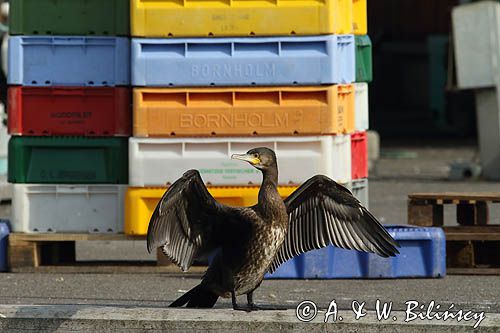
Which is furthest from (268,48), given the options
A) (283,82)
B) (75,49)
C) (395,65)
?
(395,65)

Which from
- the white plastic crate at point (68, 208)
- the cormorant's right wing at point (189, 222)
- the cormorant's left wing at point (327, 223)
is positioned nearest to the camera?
the cormorant's right wing at point (189, 222)

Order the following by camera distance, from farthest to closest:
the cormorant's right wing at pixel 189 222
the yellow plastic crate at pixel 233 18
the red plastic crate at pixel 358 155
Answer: the red plastic crate at pixel 358 155
the yellow plastic crate at pixel 233 18
the cormorant's right wing at pixel 189 222

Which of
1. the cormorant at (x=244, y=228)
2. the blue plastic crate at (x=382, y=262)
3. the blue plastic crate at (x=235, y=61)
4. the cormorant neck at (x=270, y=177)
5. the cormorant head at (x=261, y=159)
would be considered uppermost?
the blue plastic crate at (x=235, y=61)

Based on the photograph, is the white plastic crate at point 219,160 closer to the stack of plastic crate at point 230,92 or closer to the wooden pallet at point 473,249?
the stack of plastic crate at point 230,92

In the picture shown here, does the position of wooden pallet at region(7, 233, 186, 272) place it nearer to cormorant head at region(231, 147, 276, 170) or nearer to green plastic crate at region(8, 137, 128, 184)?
green plastic crate at region(8, 137, 128, 184)

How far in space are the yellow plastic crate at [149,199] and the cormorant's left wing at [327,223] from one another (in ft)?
7.42

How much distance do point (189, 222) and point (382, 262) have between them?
3.14 metres

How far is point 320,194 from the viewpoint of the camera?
9.41 m

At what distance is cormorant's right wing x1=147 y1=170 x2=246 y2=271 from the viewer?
8891mm

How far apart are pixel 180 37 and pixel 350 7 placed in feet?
4.54

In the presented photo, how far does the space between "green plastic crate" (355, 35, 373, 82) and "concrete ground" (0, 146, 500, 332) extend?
185 centimetres

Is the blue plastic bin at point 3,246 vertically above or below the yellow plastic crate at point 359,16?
below

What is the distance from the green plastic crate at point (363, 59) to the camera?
495 inches

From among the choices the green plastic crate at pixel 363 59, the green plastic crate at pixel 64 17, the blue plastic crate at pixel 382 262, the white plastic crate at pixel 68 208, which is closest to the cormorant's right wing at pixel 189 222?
the blue plastic crate at pixel 382 262
